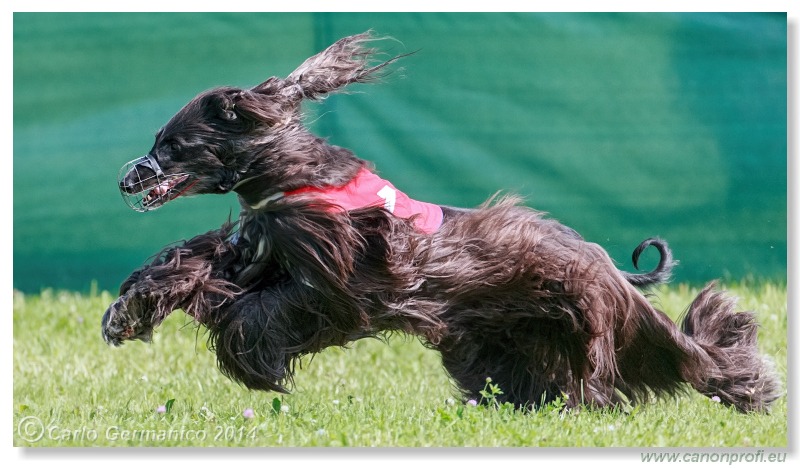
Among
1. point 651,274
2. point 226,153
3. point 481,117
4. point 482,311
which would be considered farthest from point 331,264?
point 481,117

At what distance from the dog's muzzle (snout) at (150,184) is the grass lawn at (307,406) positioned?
48 cm

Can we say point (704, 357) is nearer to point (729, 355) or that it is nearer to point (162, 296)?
point (729, 355)

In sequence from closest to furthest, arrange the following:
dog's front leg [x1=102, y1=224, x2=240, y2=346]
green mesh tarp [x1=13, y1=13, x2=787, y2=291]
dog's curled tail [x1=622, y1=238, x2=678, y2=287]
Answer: dog's front leg [x1=102, y1=224, x2=240, y2=346] → dog's curled tail [x1=622, y1=238, x2=678, y2=287] → green mesh tarp [x1=13, y1=13, x2=787, y2=291]

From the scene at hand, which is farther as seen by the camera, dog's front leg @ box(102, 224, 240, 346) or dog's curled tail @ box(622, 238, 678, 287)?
dog's curled tail @ box(622, 238, 678, 287)

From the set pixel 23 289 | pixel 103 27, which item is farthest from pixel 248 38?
pixel 23 289

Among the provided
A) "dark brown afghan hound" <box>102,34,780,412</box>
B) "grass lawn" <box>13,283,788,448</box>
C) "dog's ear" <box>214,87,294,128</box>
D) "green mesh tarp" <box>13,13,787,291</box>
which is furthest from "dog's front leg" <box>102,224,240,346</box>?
"green mesh tarp" <box>13,13,787,291</box>

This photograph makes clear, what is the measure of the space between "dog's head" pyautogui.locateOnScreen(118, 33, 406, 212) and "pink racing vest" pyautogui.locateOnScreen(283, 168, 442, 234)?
0.05 m

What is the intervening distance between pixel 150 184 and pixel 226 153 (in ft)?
0.84

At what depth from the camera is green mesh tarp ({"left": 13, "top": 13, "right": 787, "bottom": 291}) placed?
5.71 metres

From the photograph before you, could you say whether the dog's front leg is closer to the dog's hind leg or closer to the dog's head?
the dog's head

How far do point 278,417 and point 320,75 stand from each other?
3.71 feet

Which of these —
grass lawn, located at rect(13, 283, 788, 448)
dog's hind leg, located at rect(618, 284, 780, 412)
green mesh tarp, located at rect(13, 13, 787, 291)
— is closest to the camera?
grass lawn, located at rect(13, 283, 788, 448)

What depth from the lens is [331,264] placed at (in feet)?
11.3

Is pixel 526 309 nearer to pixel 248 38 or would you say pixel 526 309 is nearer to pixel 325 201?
pixel 325 201
